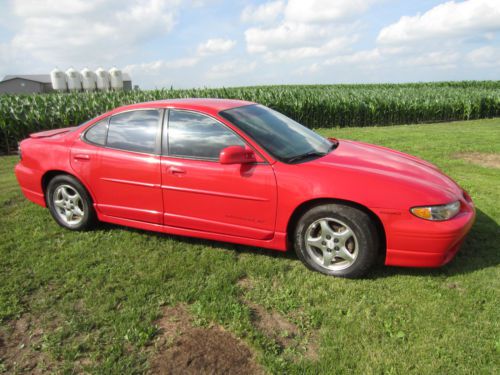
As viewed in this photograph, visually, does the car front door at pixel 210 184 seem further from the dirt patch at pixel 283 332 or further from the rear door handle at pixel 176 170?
the dirt patch at pixel 283 332

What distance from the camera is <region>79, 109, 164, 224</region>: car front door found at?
3.75 meters

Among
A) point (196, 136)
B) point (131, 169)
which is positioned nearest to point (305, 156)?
point (196, 136)

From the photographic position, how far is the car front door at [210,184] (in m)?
3.34

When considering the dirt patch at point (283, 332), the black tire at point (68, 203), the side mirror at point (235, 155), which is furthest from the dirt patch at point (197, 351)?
the black tire at point (68, 203)

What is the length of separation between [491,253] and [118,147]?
4009mm

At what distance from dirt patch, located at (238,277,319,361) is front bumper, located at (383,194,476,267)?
41.7 inches

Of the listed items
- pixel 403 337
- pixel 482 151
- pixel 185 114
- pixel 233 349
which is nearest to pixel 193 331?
pixel 233 349

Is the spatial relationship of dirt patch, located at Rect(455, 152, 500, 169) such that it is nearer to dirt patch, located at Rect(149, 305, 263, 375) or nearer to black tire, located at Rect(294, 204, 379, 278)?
black tire, located at Rect(294, 204, 379, 278)

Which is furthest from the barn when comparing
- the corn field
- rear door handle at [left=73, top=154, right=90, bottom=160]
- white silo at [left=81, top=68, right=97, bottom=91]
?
rear door handle at [left=73, top=154, right=90, bottom=160]

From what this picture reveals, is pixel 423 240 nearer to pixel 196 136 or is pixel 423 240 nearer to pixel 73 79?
pixel 196 136

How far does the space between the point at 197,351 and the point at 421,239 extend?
1.97m

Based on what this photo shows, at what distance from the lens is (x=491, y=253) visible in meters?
3.67

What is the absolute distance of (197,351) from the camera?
249cm

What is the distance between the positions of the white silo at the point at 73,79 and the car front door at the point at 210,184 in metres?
38.5
